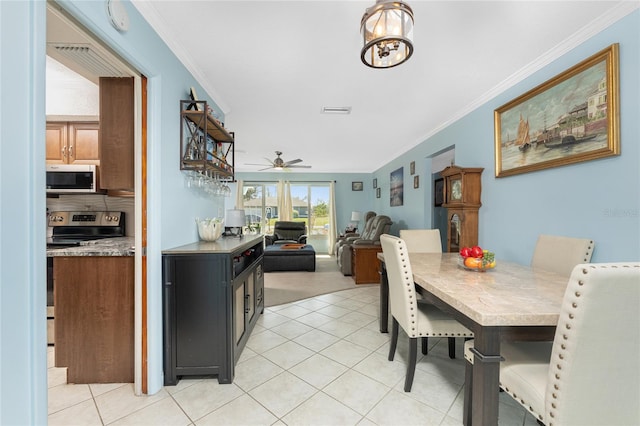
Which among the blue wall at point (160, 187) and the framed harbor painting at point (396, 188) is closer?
the blue wall at point (160, 187)

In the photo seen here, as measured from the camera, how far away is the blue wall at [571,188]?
5.08 feet

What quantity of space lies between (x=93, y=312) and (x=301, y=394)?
148 cm

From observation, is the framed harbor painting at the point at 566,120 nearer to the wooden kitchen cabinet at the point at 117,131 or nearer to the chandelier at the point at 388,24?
the chandelier at the point at 388,24

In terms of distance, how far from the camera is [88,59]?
5.40 feet

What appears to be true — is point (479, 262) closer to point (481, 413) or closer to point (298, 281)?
point (481, 413)

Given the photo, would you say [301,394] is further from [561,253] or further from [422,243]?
[561,253]

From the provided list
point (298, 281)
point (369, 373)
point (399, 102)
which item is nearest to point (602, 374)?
point (369, 373)

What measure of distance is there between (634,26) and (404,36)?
1.52m

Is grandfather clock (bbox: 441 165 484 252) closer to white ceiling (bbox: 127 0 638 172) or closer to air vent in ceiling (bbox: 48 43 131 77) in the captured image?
white ceiling (bbox: 127 0 638 172)

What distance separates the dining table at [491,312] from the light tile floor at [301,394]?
352mm

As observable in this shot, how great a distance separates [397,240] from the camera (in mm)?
1671

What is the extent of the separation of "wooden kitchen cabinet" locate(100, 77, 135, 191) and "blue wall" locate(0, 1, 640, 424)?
23cm

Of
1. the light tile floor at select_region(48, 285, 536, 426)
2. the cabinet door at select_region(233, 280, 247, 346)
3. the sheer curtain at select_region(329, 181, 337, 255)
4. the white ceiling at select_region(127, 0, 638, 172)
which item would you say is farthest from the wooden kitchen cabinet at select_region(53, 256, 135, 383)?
the sheer curtain at select_region(329, 181, 337, 255)

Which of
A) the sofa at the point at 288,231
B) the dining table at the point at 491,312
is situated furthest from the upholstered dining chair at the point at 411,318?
the sofa at the point at 288,231
